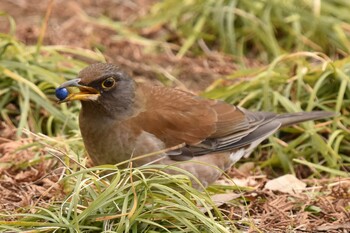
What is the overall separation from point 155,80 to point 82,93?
3.01 m

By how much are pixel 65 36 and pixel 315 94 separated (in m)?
3.34

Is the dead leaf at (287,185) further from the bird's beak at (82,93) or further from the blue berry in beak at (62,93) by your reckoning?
the blue berry in beak at (62,93)

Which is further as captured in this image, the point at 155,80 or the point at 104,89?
the point at 155,80

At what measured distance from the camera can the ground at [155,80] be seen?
238 inches

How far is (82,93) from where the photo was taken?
20.3ft

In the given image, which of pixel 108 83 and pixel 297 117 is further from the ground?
pixel 108 83

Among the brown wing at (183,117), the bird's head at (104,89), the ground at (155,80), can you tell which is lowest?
the ground at (155,80)

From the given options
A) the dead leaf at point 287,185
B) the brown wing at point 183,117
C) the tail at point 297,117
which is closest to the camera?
the brown wing at point 183,117

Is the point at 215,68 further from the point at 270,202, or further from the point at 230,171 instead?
the point at 270,202

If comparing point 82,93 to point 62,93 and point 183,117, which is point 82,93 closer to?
point 62,93

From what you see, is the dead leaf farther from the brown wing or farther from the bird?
the brown wing

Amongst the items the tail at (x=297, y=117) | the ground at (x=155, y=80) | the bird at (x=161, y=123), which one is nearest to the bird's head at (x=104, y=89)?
the bird at (x=161, y=123)

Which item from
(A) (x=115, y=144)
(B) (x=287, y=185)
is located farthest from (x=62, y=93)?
(B) (x=287, y=185)

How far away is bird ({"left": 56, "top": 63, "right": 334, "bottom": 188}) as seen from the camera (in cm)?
620
